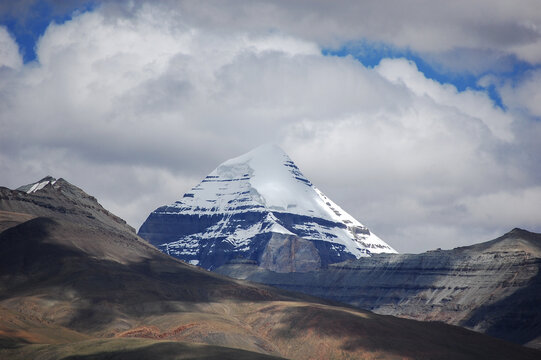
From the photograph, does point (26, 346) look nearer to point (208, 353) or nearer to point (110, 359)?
point (110, 359)

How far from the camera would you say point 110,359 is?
187 meters

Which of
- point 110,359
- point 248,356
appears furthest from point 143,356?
point 248,356

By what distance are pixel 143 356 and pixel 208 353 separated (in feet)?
42.4

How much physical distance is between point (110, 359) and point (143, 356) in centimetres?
633

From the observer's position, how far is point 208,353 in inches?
7544

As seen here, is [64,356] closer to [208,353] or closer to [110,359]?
[110,359]

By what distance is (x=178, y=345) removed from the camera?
196625 mm

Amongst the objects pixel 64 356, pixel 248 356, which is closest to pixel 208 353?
pixel 248 356

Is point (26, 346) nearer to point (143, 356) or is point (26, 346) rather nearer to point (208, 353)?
point (143, 356)

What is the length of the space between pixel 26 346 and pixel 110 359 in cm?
1843

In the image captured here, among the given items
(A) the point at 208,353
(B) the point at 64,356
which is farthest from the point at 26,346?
(A) the point at 208,353

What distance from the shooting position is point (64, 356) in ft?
610

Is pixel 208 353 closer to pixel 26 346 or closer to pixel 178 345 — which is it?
pixel 178 345

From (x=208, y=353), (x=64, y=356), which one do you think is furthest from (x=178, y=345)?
(x=64, y=356)
